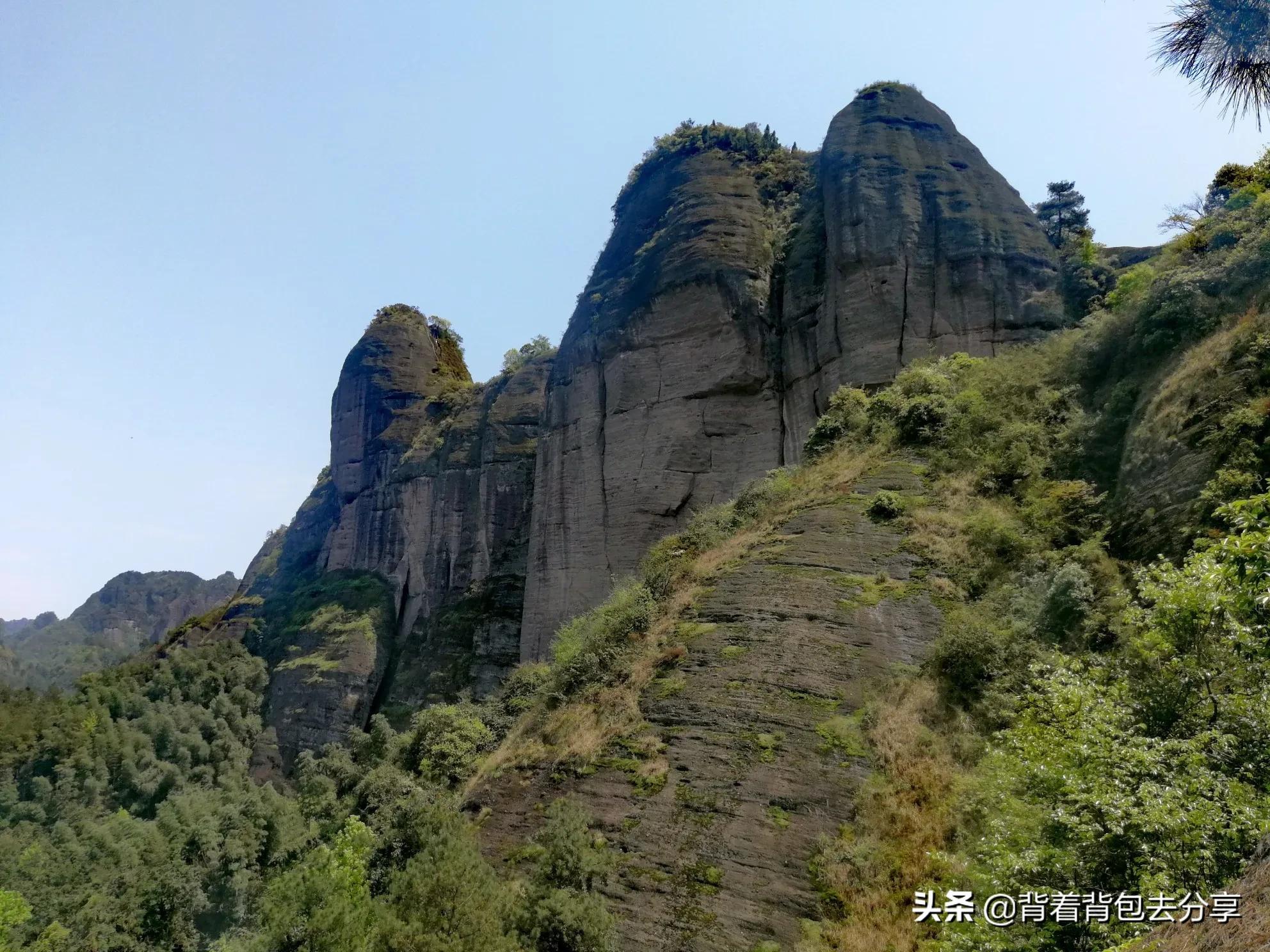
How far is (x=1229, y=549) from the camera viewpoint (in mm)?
6008

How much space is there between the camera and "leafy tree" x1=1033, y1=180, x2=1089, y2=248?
104 ft

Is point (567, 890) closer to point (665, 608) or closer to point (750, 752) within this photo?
point (750, 752)

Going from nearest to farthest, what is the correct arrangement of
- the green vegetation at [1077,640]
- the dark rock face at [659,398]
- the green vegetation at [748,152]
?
the green vegetation at [1077,640]
the dark rock face at [659,398]
the green vegetation at [748,152]

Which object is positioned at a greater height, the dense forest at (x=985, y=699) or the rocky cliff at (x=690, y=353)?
the rocky cliff at (x=690, y=353)

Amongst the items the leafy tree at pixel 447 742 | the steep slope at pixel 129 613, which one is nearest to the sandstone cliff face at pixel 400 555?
the leafy tree at pixel 447 742

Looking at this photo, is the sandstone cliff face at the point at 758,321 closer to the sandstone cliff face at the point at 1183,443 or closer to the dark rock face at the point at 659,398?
the dark rock face at the point at 659,398

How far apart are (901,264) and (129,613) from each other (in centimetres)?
13995

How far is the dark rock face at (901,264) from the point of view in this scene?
2553 centimetres

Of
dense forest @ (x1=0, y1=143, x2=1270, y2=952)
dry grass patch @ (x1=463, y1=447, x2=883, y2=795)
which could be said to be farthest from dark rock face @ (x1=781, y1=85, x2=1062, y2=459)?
dry grass patch @ (x1=463, y1=447, x2=883, y2=795)

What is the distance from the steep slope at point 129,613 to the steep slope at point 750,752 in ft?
396

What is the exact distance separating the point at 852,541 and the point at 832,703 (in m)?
4.46

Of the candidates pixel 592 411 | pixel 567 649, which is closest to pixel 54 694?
pixel 592 411

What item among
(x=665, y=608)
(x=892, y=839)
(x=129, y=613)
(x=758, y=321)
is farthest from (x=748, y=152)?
(x=129, y=613)

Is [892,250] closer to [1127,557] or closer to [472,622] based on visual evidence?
[1127,557]
